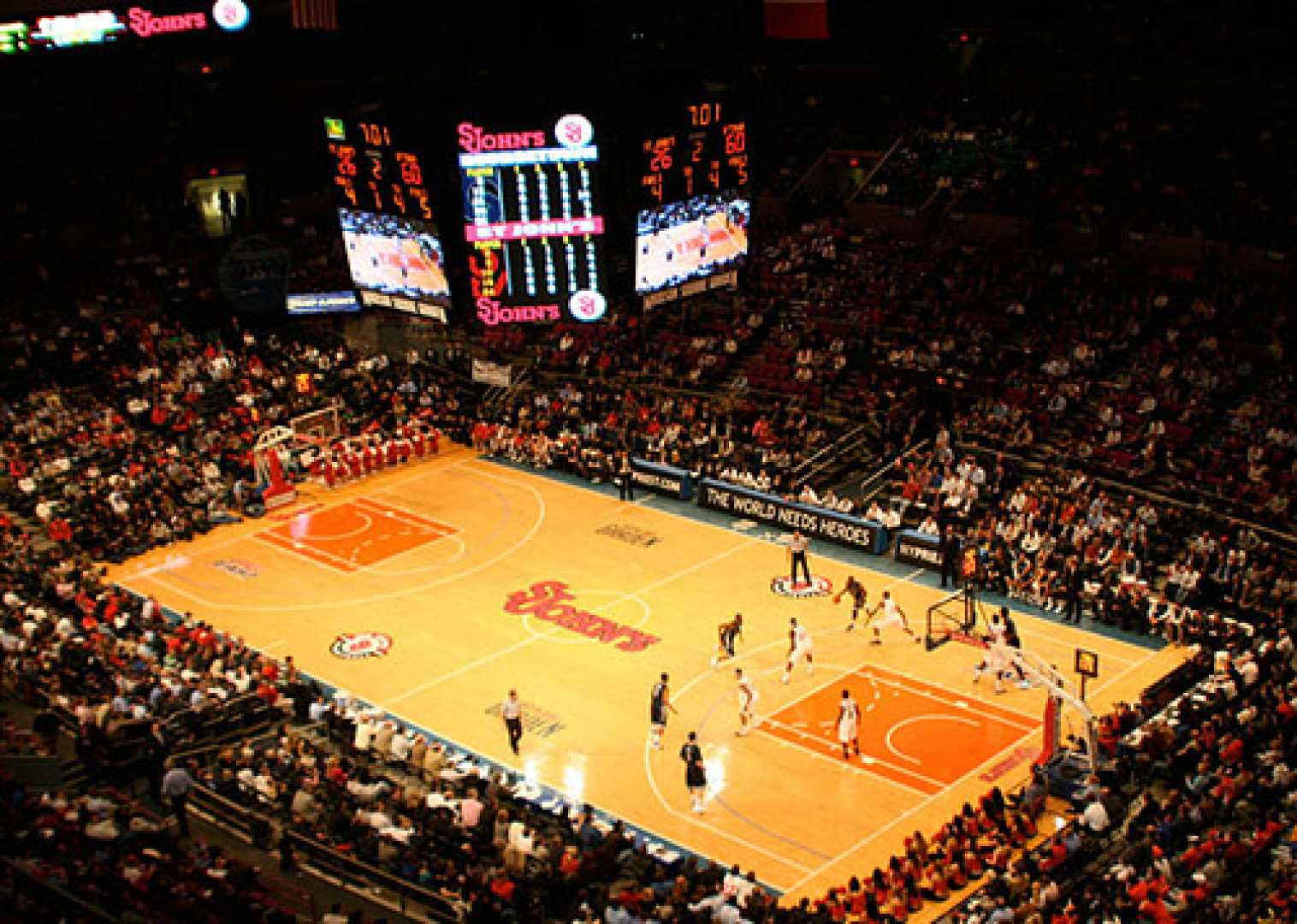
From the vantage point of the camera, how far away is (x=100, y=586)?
35.2 m

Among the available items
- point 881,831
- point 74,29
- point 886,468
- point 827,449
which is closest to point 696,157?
point 827,449

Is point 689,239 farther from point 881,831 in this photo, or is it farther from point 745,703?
point 881,831

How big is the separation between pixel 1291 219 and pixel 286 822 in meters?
32.9

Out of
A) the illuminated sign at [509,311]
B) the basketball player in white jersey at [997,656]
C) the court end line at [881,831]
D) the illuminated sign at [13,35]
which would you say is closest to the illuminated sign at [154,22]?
the illuminated sign at [13,35]

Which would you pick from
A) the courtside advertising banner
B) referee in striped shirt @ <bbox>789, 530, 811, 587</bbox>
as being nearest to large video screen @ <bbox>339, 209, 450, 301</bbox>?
the courtside advertising banner

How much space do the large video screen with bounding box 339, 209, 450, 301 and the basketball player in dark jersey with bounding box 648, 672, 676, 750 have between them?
42.0 feet

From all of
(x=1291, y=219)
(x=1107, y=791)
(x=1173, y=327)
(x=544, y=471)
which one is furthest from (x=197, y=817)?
(x=1291, y=219)

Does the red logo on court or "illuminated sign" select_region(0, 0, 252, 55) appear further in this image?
"illuminated sign" select_region(0, 0, 252, 55)

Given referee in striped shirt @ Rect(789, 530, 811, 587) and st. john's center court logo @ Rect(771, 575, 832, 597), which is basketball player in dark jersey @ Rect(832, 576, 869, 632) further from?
referee in striped shirt @ Rect(789, 530, 811, 587)

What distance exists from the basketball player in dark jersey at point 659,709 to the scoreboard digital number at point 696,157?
41.8ft

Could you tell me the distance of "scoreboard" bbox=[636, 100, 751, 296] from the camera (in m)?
37.2

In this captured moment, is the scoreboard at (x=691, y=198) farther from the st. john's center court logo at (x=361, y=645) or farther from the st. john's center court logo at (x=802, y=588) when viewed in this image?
the st. john's center court logo at (x=361, y=645)

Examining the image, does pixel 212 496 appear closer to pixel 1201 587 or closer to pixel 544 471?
pixel 544 471

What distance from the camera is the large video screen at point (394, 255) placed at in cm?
3803
